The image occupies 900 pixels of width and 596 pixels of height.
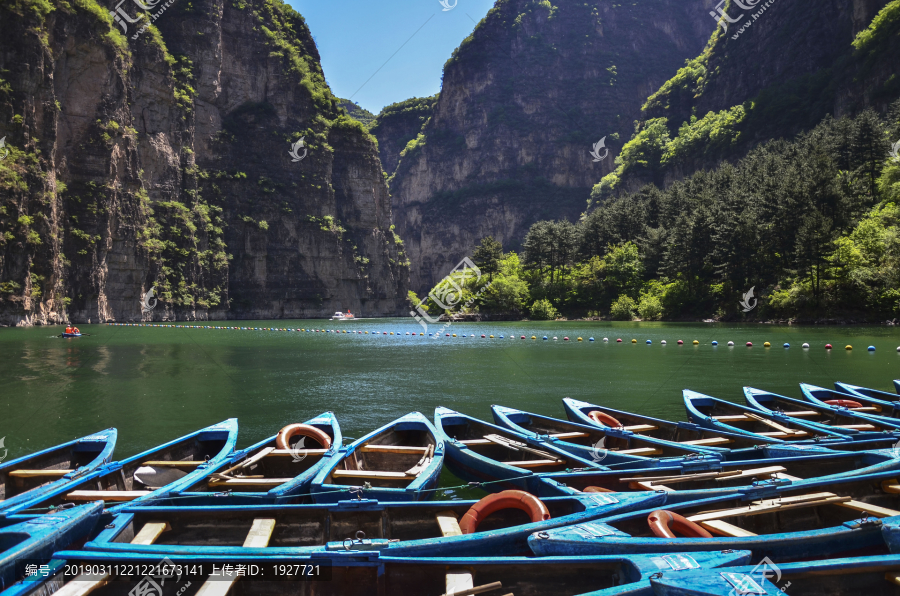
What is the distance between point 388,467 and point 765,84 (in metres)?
130

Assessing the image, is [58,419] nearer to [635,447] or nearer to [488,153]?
[635,447]

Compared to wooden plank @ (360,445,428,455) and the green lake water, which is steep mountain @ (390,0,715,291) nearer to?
the green lake water

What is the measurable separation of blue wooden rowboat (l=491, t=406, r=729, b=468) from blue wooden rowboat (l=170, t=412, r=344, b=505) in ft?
13.8

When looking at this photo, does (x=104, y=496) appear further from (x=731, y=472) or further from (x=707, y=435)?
(x=707, y=435)

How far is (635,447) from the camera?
35.5 feet

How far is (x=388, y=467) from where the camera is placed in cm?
1059

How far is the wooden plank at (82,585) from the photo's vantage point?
182 inches

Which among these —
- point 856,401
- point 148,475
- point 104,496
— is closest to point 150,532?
point 104,496

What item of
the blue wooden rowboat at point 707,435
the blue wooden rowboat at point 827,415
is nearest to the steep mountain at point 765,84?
the blue wooden rowboat at point 827,415

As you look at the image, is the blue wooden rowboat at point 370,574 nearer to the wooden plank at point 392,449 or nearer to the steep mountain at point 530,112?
the wooden plank at point 392,449

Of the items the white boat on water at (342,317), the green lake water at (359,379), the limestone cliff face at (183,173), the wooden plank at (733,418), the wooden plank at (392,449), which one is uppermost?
the limestone cliff face at (183,173)

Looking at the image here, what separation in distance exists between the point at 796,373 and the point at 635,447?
17.1m

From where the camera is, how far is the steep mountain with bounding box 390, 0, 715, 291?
18088 cm

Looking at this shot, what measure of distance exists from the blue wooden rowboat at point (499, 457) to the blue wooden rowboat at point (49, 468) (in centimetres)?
635
